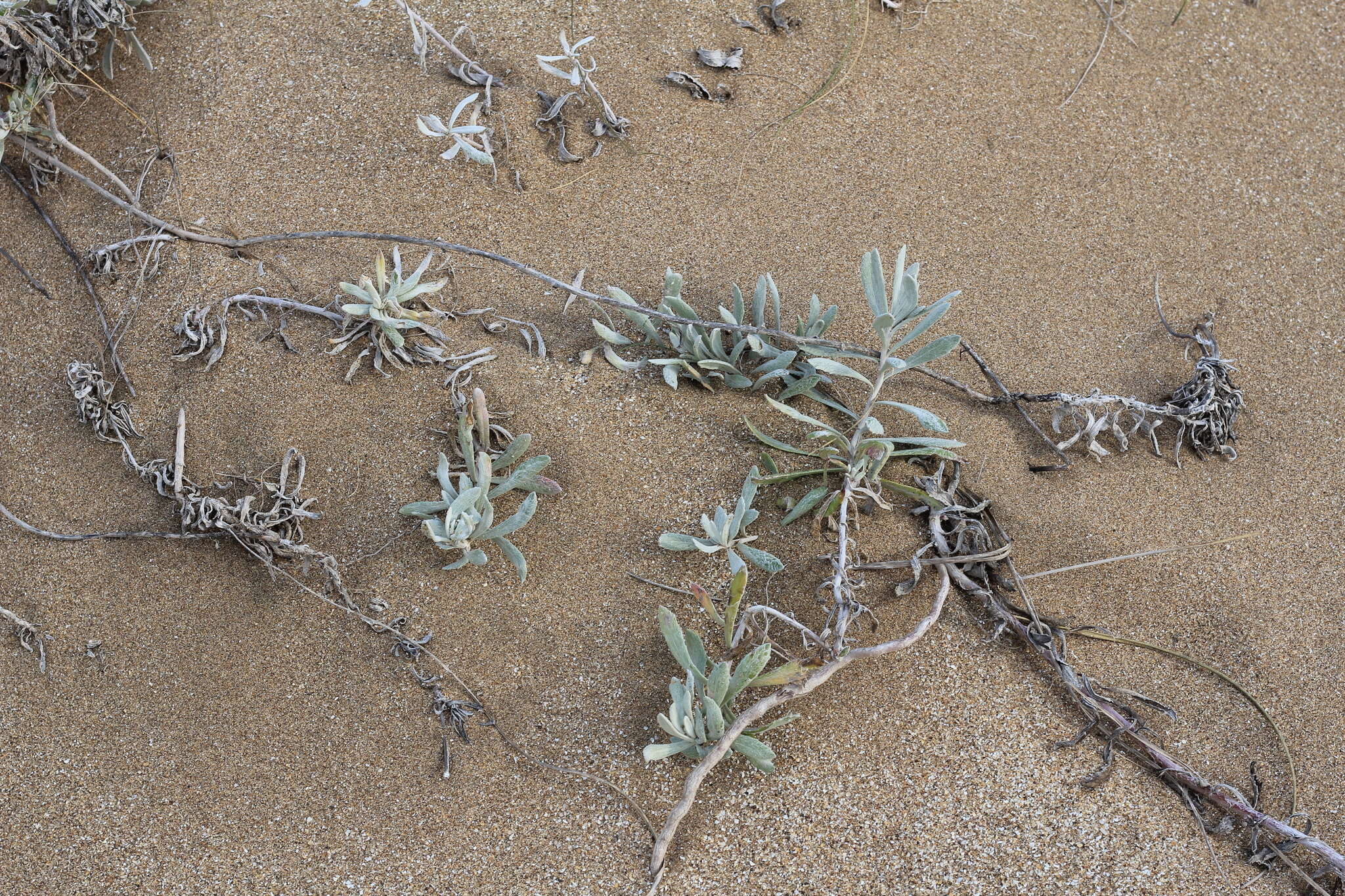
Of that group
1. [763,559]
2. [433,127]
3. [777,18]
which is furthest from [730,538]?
[777,18]

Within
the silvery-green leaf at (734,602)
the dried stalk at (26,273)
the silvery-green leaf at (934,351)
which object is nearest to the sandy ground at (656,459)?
Answer: the dried stalk at (26,273)

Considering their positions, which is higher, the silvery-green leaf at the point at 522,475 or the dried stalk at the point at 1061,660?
the dried stalk at the point at 1061,660

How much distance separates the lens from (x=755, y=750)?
169 cm

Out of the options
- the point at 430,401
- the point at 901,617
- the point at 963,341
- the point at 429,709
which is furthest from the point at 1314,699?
the point at 430,401

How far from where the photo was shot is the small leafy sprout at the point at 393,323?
207 cm

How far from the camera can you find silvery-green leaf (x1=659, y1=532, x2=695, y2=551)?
1.89m

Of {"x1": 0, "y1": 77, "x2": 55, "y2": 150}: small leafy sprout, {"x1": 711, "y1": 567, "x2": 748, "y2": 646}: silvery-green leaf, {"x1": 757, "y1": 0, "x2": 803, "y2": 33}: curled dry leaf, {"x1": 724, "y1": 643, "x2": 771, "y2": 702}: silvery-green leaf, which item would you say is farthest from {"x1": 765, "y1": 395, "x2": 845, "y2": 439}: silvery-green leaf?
{"x1": 0, "y1": 77, "x2": 55, "y2": 150}: small leafy sprout

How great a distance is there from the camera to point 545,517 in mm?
2014

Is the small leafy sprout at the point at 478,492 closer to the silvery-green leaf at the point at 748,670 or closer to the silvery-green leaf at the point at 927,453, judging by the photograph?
the silvery-green leaf at the point at 748,670

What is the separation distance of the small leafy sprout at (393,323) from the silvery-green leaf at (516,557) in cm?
45

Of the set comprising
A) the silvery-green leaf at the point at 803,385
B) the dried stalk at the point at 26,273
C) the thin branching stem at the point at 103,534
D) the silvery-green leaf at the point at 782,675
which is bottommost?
the thin branching stem at the point at 103,534

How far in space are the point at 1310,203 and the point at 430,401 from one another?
7.09 feet

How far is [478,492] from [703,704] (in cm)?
54

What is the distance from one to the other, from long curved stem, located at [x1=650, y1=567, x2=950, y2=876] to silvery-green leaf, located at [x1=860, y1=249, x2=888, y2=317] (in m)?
0.56
